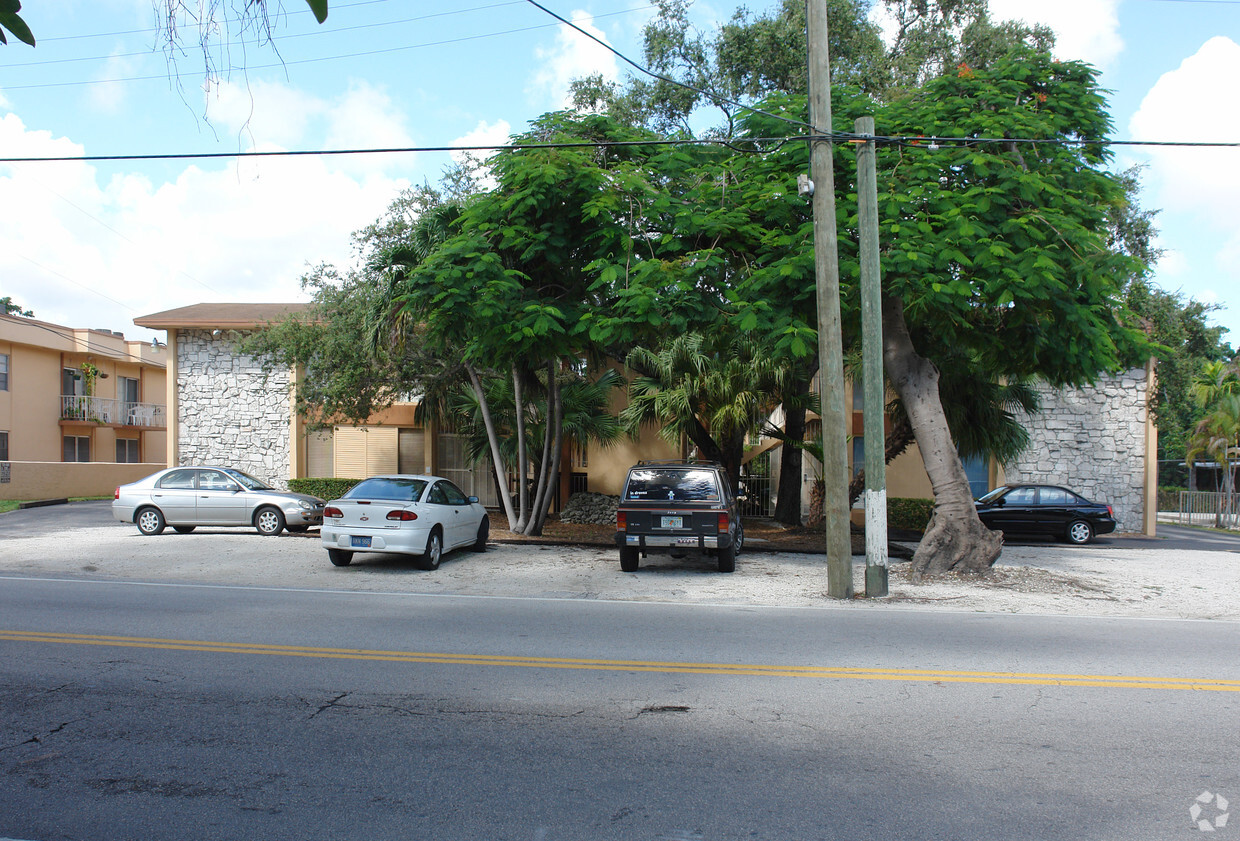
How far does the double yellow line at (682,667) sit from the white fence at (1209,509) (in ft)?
106

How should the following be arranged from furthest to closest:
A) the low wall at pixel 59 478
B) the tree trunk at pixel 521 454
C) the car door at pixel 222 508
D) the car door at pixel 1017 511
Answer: the low wall at pixel 59 478 < the car door at pixel 1017 511 < the tree trunk at pixel 521 454 < the car door at pixel 222 508

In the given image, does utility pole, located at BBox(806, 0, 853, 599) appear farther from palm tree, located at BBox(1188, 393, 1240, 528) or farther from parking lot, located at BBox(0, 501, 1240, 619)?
palm tree, located at BBox(1188, 393, 1240, 528)

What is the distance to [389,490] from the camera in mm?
13680

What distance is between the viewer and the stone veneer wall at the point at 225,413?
2730 cm

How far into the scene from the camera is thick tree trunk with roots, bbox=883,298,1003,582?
13156 mm

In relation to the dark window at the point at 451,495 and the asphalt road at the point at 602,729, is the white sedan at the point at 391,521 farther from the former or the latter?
the asphalt road at the point at 602,729

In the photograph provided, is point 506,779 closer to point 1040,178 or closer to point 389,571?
point 389,571

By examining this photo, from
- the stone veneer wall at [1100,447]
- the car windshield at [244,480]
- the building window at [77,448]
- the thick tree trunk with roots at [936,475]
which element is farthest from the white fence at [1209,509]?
the building window at [77,448]

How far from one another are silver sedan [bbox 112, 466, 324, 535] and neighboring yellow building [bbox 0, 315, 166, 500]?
1434 centimetres

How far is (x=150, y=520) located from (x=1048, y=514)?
20.8m

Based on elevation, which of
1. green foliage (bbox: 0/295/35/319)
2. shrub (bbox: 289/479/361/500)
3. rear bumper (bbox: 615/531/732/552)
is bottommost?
rear bumper (bbox: 615/531/732/552)

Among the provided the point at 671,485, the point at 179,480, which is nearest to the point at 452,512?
the point at 671,485

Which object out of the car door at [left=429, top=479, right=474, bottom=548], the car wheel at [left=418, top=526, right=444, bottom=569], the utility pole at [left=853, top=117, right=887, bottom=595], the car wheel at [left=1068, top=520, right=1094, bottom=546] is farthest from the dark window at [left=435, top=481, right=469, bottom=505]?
the car wheel at [left=1068, top=520, right=1094, bottom=546]

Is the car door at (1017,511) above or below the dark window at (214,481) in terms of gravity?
below
